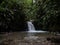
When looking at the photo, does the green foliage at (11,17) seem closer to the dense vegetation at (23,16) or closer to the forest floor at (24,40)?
the dense vegetation at (23,16)

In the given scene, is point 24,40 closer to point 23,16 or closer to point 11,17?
point 11,17

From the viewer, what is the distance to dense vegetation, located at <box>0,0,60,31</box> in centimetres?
2350

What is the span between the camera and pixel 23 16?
32.8 meters

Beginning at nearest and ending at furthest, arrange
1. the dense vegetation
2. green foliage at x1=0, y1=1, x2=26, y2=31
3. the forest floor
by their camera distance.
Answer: the forest floor, the dense vegetation, green foliage at x1=0, y1=1, x2=26, y2=31

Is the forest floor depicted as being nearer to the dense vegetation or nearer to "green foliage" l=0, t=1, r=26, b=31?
the dense vegetation

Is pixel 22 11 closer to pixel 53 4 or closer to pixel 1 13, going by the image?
pixel 1 13

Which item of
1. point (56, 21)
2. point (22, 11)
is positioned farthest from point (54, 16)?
point (22, 11)

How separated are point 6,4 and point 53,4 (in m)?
9.20

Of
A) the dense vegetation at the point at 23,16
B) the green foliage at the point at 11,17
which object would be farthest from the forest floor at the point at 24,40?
the green foliage at the point at 11,17

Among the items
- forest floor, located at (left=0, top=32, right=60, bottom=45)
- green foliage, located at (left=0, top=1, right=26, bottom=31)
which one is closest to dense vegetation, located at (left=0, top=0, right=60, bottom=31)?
green foliage, located at (left=0, top=1, right=26, bottom=31)

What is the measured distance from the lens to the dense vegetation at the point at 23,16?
2350 cm

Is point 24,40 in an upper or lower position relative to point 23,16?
lower

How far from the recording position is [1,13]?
27.2 m

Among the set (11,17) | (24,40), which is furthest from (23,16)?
(24,40)
